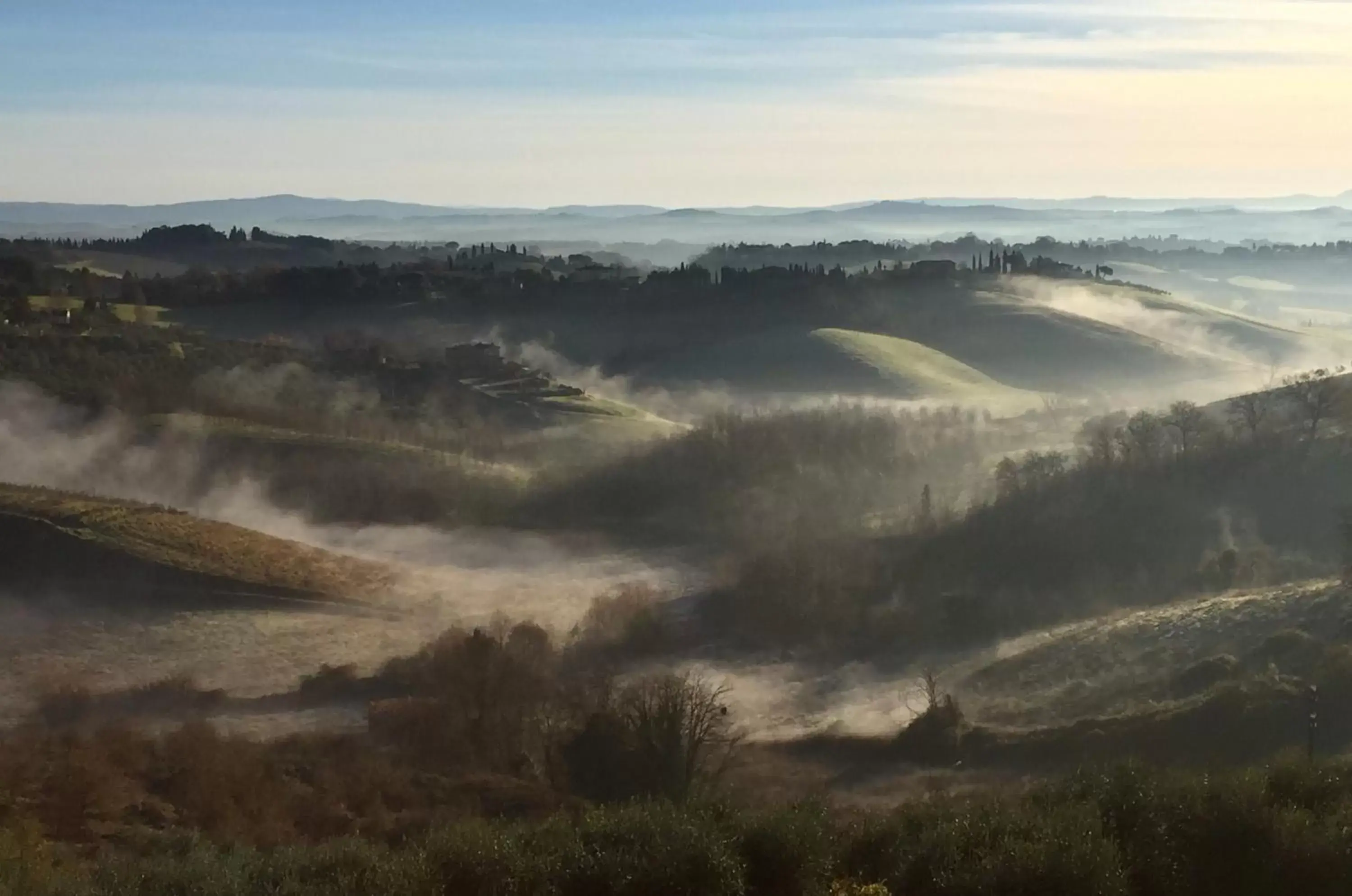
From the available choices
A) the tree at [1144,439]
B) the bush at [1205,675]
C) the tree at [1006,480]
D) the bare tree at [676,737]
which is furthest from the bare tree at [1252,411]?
the bare tree at [676,737]

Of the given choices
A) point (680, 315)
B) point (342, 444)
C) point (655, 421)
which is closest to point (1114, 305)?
point (680, 315)

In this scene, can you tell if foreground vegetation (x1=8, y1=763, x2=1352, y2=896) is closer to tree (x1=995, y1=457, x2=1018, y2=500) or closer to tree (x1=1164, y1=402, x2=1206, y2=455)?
tree (x1=995, y1=457, x2=1018, y2=500)

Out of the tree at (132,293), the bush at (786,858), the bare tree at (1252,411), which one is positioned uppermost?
the tree at (132,293)

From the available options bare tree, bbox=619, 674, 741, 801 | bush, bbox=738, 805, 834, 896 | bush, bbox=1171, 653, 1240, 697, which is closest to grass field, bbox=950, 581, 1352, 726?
bush, bbox=1171, 653, 1240, 697

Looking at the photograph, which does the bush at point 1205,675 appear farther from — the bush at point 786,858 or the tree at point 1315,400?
→ the tree at point 1315,400

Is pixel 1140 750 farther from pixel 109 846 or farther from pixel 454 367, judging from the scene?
pixel 454 367

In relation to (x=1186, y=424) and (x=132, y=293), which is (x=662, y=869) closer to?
(x=1186, y=424)

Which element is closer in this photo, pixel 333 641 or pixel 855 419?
pixel 333 641
